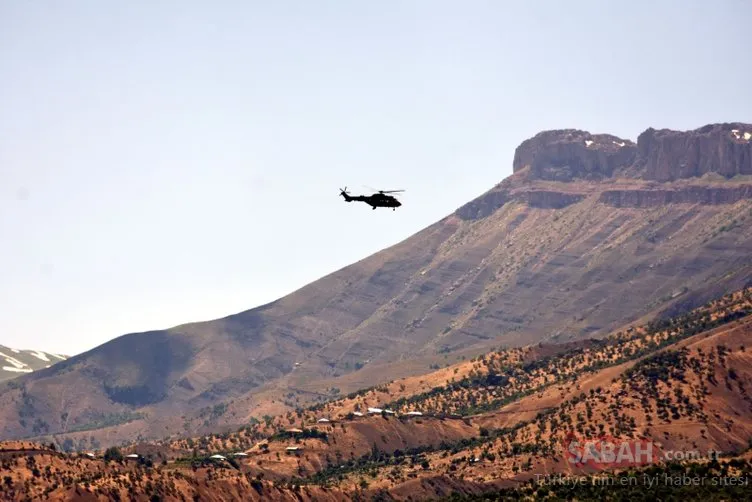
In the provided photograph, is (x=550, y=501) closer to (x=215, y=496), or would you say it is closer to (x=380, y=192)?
(x=380, y=192)

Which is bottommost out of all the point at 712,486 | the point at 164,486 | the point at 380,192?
the point at 712,486

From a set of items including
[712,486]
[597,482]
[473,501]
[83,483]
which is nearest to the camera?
[712,486]

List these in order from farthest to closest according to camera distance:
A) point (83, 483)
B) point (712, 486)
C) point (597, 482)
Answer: point (83, 483), point (597, 482), point (712, 486)

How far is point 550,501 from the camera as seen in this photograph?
156375 mm

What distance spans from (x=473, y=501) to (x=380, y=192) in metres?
47.4

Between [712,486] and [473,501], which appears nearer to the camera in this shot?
[712,486]

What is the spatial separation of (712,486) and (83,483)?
8755cm

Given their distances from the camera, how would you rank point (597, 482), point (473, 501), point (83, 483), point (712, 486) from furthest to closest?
point (83, 483)
point (473, 501)
point (597, 482)
point (712, 486)

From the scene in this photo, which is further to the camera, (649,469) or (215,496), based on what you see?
(215,496)

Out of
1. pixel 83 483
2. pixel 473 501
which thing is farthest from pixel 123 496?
pixel 473 501

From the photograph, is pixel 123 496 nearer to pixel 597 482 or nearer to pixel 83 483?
pixel 83 483

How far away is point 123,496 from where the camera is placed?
618 feet

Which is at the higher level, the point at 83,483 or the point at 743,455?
the point at 83,483

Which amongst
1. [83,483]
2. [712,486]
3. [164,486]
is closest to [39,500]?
[83,483]
